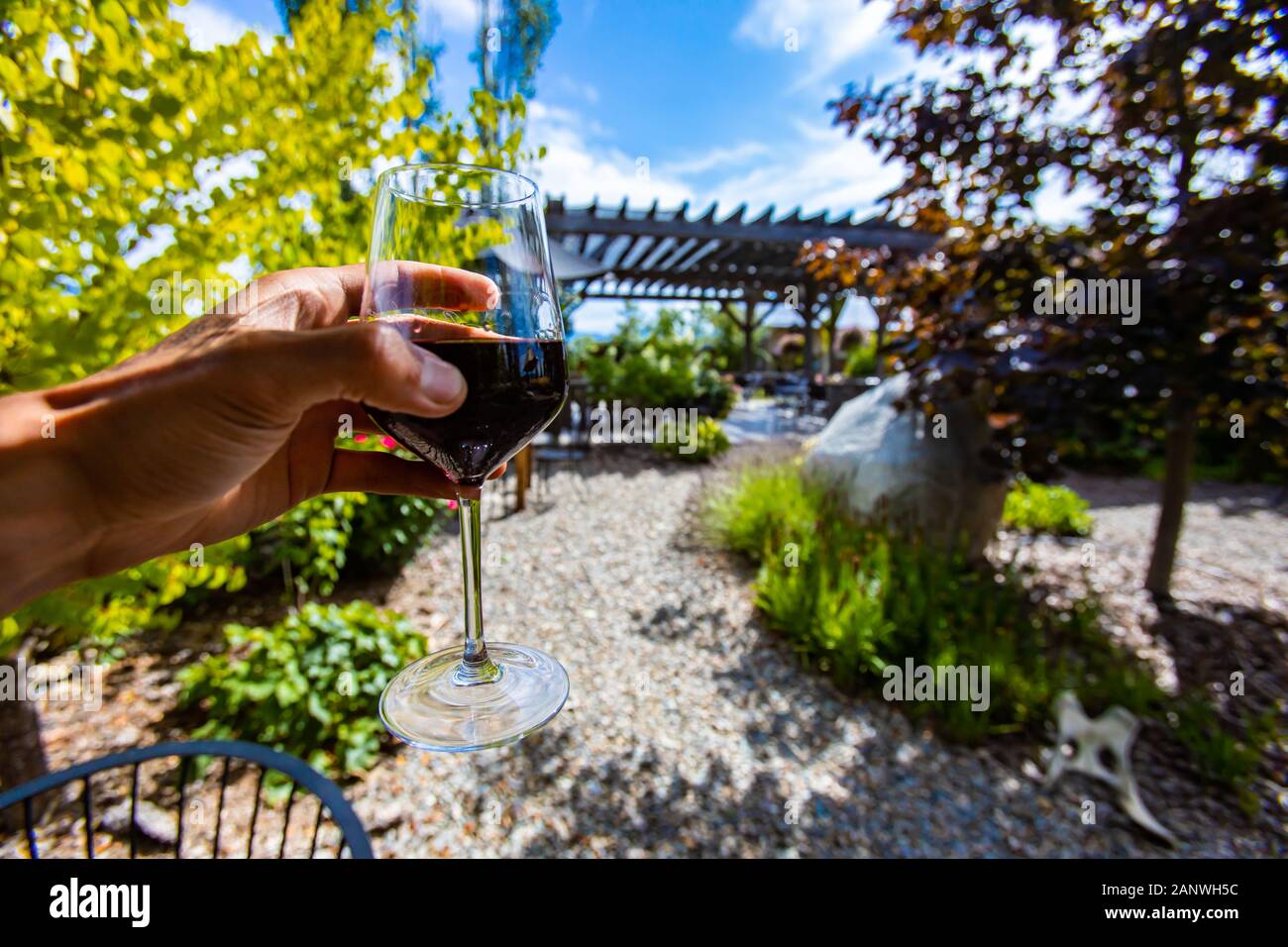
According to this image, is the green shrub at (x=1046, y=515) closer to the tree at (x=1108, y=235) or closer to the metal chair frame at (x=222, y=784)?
the tree at (x=1108, y=235)

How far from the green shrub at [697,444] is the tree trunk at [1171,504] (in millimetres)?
5854

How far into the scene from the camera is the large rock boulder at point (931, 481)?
5.46 m

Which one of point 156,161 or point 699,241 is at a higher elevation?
point 699,241

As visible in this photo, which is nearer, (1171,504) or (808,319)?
(1171,504)

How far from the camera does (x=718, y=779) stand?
317 centimetres

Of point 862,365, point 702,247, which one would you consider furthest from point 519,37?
point 862,365

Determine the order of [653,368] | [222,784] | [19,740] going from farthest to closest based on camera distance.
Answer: [653,368] < [19,740] < [222,784]

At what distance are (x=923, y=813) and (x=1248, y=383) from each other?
278cm

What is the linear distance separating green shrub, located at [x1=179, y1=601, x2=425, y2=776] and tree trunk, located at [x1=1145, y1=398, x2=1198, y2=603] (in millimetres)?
5803

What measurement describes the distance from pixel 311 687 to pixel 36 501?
9.10 ft

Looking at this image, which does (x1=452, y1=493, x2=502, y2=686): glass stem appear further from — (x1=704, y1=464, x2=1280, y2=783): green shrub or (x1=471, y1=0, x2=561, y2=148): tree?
(x1=471, y1=0, x2=561, y2=148): tree

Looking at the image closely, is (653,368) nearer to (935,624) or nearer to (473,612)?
(935,624)
